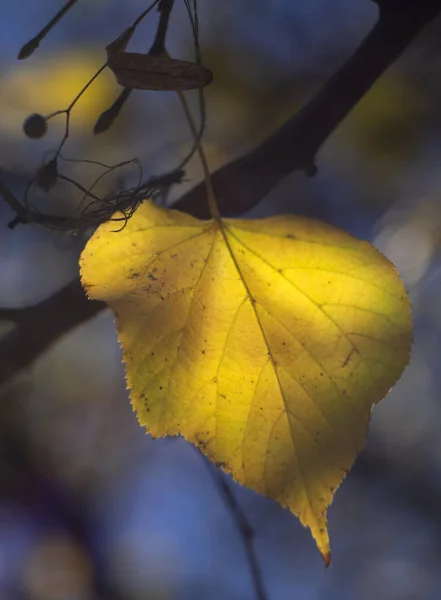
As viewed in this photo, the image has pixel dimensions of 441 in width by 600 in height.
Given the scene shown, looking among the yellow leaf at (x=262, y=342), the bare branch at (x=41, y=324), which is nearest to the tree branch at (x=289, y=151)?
the bare branch at (x=41, y=324)

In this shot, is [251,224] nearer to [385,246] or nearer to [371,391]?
[371,391]

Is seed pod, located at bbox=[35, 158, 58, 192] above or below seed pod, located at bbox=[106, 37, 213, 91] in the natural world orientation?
below

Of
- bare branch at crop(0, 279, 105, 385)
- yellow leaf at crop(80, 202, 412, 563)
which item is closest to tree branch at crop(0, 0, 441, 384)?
bare branch at crop(0, 279, 105, 385)

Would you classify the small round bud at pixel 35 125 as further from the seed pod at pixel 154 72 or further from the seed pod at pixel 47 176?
the seed pod at pixel 154 72

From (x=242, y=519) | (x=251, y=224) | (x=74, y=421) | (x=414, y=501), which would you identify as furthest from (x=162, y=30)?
(x=414, y=501)

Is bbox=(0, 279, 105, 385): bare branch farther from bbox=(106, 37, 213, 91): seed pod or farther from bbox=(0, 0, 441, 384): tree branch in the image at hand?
bbox=(106, 37, 213, 91): seed pod

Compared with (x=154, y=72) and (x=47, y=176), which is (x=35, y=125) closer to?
(x=47, y=176)
